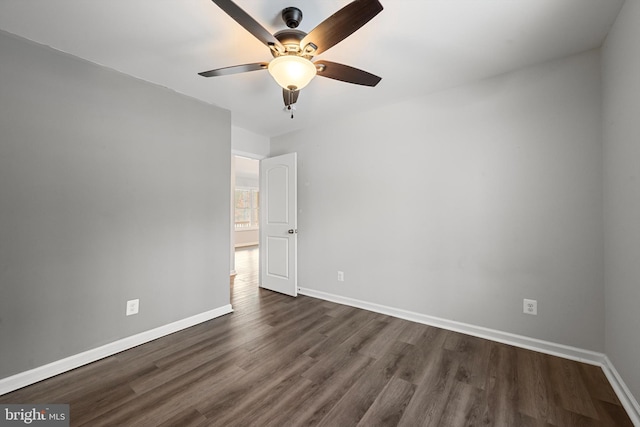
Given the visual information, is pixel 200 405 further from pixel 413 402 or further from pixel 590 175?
pixel 590 175

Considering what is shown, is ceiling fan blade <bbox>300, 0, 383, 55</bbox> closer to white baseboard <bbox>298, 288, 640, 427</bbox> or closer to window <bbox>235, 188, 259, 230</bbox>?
white baseboard <bbox>298, 288, 640, 427</bbox>

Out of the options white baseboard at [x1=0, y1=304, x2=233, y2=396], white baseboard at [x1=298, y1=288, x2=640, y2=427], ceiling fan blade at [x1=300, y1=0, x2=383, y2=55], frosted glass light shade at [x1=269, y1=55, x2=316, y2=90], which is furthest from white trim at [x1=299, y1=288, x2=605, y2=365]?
ceiling fan blade at [x1=300, y1=0, x2=383, y2=55]

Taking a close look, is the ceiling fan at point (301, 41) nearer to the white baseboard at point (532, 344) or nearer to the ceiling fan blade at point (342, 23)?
the ceiling fan blade at point (342, 23)

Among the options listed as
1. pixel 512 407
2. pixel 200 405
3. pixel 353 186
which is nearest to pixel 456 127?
pixel 353 186

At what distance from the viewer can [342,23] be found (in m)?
1.32

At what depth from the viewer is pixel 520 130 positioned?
2303 mm

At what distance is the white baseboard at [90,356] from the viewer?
180 centimetres

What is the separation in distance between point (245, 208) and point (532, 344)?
8.51 m

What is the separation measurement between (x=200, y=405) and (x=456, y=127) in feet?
10.5

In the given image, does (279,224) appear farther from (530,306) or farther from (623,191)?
(623,191)

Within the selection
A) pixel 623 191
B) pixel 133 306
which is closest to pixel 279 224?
pixel 133 306

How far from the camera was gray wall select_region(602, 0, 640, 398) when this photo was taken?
1.50m

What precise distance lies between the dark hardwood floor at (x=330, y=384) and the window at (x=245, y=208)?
6578mm

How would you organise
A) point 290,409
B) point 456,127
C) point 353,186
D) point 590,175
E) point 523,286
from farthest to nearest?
Result: 1. point 353,186
2. point 456,127
3. point 523,286
4. point 590,175
5. point 290,409
